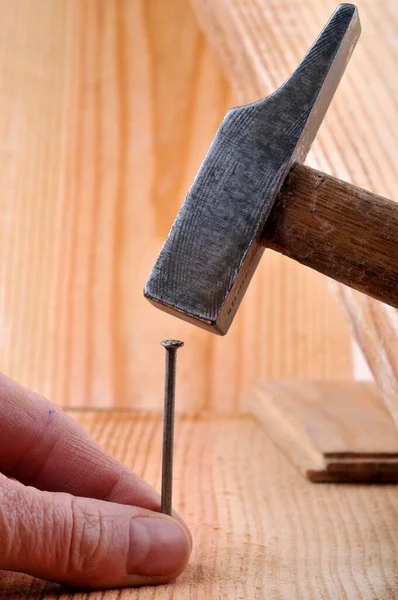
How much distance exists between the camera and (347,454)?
1.16 metres

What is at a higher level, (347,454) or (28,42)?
(28,42)

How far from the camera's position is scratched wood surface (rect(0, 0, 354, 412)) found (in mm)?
1630

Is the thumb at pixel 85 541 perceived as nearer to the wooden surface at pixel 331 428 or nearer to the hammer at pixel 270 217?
the hammer at pixel 270 217

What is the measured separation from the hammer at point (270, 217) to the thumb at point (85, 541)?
21cm

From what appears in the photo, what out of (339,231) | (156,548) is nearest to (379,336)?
(339,231)

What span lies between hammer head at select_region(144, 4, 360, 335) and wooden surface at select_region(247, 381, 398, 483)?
0.47m

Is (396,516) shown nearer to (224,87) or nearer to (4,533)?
(4,533)

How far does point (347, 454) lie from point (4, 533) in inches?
23.8

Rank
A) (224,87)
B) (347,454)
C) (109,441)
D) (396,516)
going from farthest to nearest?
(224,87), (109,441), (347,454), (396,516)

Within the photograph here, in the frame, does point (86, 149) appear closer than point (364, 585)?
No

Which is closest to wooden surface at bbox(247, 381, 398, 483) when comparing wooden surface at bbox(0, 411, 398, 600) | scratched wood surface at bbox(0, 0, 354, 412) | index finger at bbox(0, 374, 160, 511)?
wooden surface at bbox(0, 411, 398, 600)

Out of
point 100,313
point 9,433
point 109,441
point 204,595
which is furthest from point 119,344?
point 204,595

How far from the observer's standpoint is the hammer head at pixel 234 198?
2.40ft

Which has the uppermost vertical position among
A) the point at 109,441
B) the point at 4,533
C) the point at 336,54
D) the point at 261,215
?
the point at 336,54
